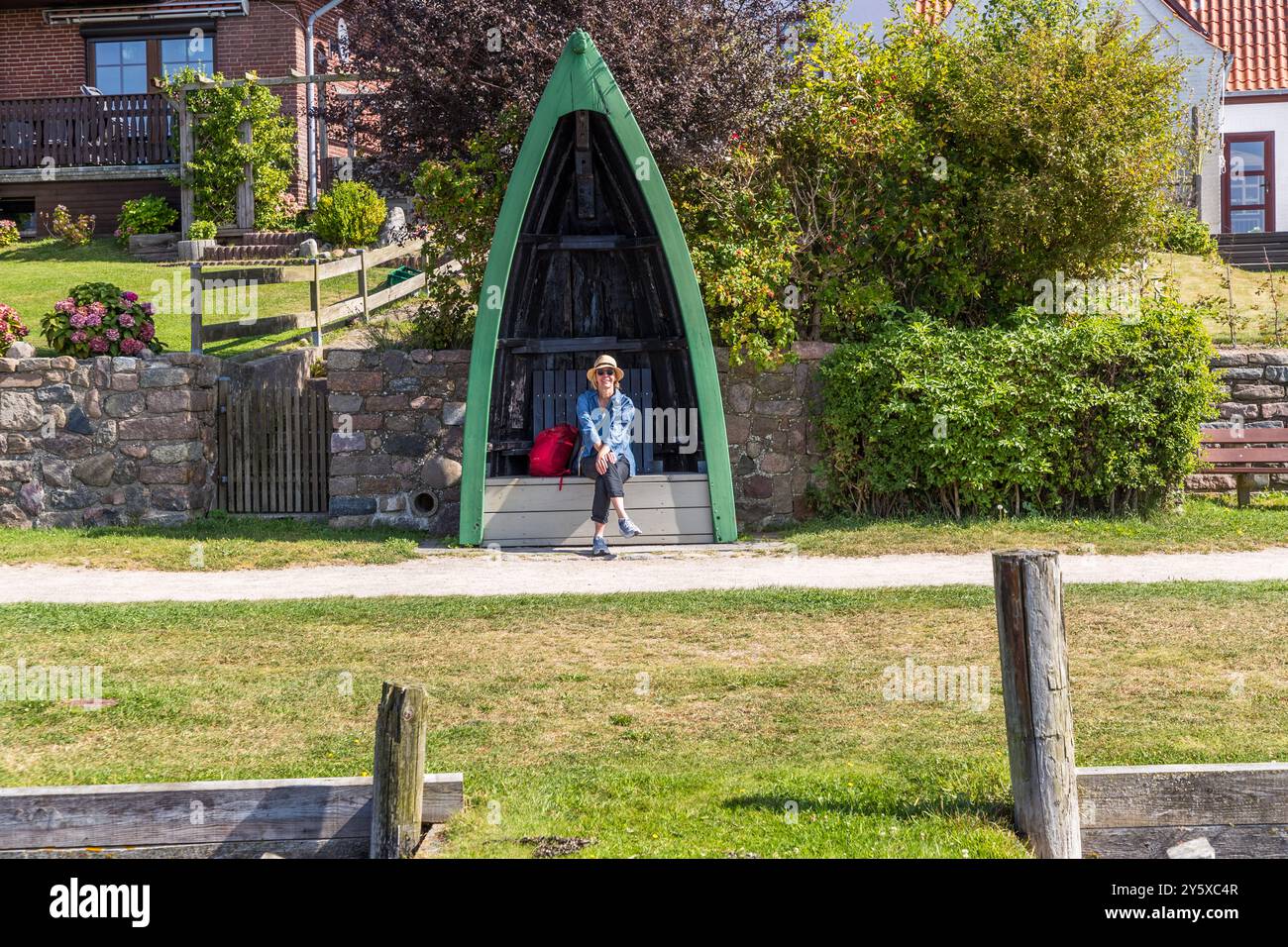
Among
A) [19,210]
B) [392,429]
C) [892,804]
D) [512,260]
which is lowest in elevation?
[892,804]

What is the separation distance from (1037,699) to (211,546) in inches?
334

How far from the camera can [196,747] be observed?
582 centimetres

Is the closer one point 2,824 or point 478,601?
point 2,824

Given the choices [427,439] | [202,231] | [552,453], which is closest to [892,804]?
[552,453]

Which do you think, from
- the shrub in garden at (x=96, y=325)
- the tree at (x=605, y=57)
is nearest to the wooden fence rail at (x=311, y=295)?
the shrub in garden at (x=96, y=325)

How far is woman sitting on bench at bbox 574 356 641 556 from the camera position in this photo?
36.9 feet

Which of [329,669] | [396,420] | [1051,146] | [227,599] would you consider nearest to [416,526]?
[396,420]

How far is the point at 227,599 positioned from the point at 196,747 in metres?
3.38

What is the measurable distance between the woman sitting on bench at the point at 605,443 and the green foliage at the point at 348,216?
397 inches

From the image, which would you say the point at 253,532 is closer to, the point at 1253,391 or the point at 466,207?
the point at 466,207

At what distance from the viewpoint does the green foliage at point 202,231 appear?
2069 centimetres

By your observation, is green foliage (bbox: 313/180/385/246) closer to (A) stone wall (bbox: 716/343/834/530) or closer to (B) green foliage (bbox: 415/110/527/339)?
(B) green foliage (bbox: 415/110/527/339)

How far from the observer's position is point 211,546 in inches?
448
